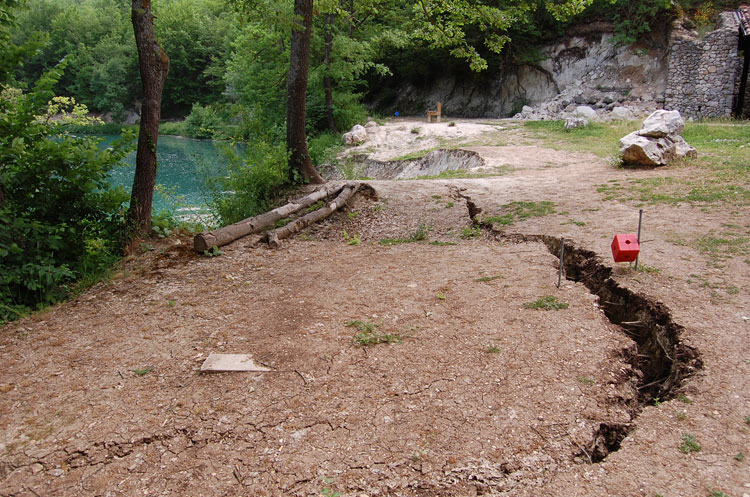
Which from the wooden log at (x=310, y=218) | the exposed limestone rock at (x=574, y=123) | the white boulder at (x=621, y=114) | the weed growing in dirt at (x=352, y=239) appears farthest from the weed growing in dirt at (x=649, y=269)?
the white boulder at (x=621, y=114)

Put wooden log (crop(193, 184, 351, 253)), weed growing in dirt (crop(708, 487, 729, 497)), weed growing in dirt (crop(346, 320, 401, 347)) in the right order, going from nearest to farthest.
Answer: weed growing in dirt (crop(708, 487, 729, 497))
weed growing in dirt (crop(346, 320, 401, 347))
wooden log (crop(193, 184, 351, 253))

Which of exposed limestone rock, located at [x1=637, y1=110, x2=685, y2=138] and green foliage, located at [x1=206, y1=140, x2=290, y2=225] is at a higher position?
exposed limestone rock, located at [x1=637, y1=110, x2=685, y2=138]

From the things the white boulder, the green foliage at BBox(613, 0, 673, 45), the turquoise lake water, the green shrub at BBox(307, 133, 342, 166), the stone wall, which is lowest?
the turquoise lake water

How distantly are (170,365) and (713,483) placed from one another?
3642mm

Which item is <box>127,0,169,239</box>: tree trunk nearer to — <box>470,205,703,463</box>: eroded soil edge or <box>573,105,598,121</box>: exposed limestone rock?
<box>470,205,703,463</box>: eroded soil edge

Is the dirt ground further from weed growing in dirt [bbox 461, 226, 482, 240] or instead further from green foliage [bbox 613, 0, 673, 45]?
green foliage [bbox 613, 0, 673, 45]

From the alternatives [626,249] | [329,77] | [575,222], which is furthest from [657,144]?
[329,77]

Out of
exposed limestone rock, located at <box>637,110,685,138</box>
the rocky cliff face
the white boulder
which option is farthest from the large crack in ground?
the rocky cliff face

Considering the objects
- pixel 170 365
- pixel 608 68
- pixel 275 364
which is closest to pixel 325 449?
pixel 275 364

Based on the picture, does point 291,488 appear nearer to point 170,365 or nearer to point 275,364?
point 275,364

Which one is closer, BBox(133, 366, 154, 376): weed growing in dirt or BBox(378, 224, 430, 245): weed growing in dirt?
BBox(133, 366, 154, 376): weed growing in dirt

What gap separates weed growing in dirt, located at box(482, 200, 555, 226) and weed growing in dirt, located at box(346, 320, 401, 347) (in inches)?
144

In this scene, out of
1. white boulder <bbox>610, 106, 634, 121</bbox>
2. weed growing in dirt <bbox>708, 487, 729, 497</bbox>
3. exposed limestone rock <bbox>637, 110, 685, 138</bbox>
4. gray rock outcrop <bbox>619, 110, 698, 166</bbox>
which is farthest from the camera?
white boulder <bbox>610, 106, 634, 121</bbox>

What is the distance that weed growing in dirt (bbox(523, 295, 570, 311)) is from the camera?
4.25 m
